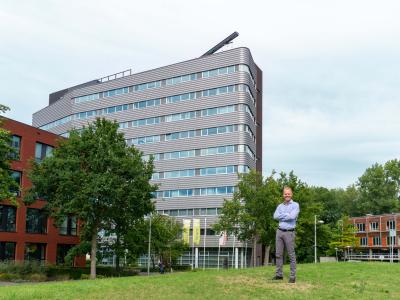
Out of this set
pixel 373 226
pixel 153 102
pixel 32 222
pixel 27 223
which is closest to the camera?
pixel 27 223

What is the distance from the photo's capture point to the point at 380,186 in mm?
106750

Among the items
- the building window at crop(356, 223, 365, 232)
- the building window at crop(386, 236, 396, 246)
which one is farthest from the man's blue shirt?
the building window at crop(356, 223, 365, 232)

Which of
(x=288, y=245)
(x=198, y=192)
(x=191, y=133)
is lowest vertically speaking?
(x=288, y=245)

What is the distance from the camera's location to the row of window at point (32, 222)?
142 ft

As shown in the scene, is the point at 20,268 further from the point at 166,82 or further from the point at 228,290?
the point at 166,82

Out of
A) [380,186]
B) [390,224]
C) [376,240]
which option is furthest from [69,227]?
[380,186]

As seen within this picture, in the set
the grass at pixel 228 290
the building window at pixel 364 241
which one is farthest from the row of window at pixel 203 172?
the grass at pixel 228 290

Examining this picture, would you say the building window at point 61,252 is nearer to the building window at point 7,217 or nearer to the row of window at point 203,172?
the building window at point 7,217

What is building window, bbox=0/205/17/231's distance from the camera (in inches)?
1700

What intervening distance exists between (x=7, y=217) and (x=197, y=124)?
3730 centimetres

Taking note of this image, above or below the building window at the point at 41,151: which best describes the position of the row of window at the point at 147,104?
above

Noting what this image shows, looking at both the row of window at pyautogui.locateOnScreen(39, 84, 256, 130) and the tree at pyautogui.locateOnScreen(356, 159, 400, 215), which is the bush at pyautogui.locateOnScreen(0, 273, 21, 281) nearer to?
the row of window at pyautogui.locateOnScreen(39, 84, 256, 130)

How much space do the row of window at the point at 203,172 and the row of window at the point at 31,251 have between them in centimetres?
2805

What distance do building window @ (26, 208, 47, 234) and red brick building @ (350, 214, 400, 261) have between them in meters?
61.9
